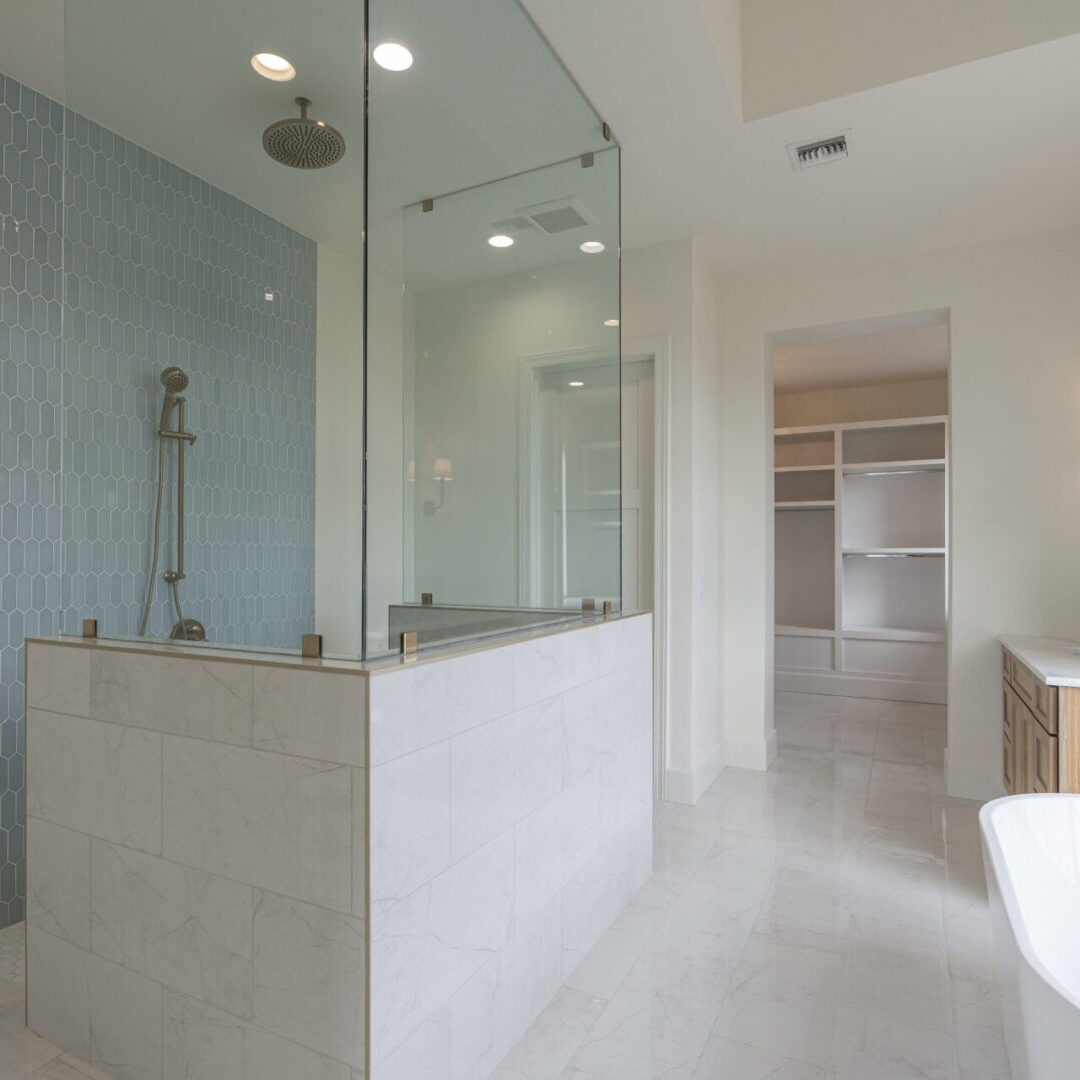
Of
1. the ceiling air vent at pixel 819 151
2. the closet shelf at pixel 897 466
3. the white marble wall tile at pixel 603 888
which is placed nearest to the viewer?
the white marble wall tile at pixel 603 888

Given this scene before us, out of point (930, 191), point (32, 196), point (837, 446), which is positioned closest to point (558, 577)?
point (32, 196)

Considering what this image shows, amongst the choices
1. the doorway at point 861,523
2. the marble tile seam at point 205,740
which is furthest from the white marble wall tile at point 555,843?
the doorway at point 861,523

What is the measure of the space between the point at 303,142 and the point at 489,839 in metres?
1.53

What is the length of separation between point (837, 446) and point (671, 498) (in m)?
3.06

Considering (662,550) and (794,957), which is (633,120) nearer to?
(662,550)

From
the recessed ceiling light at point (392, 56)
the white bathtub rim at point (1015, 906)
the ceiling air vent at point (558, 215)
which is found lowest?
the white bathtub rim at point (1015, 906)

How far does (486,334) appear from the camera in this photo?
210 cm

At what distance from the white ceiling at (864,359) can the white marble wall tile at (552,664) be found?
3.38 m

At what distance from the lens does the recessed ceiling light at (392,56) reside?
1.39 meters

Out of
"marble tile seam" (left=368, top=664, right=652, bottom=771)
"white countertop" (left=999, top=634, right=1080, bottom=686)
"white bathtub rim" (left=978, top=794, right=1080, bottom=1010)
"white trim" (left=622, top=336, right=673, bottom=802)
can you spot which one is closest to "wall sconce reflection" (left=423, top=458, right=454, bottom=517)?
"marble tile seam" (left=368, top=664, right=652, bottom=771)

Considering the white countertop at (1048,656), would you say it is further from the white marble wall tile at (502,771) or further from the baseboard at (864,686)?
the baseboard at (864,686)

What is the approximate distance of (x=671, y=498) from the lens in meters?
3.52

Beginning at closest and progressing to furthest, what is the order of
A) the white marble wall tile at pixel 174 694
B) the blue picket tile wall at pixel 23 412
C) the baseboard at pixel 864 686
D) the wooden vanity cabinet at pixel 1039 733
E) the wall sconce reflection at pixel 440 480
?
the white marble wall tile at pixel 174 694 < the wall sconce reflection at pixel 440 480 < the blue picket tile wall at pixel 23 412 < the wooden vanity cabinet at pixel 1039 733 < the baseboard at pixel 864 686

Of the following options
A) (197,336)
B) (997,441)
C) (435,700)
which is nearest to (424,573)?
(435,700)
